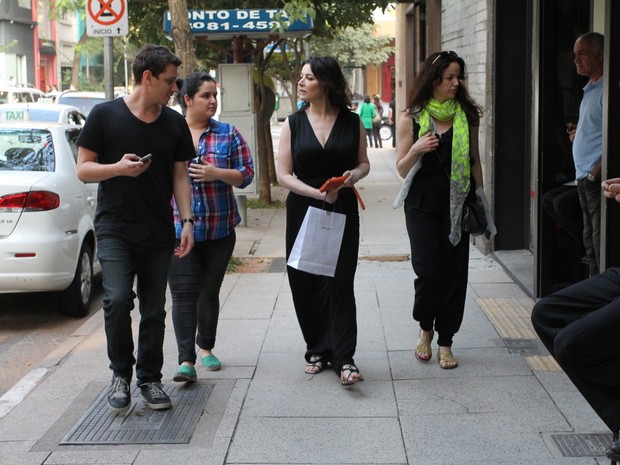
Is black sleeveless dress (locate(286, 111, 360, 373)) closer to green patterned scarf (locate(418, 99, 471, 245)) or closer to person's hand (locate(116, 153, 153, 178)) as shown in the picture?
green patterned scarf (locate(418, 99, 471, 245))

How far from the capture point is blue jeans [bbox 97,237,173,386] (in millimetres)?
5266

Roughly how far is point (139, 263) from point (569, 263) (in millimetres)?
3860

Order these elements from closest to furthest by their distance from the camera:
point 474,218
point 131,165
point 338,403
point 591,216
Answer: point 131,165
point 338,403
point 474,218
point 591,216

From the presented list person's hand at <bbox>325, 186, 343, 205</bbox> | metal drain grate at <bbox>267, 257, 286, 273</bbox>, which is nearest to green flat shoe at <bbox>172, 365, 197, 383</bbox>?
person's hand at <bbox>325, 186, 343, 205</bbox>

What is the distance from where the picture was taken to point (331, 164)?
5910 mm

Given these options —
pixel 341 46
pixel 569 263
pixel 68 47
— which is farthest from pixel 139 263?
pixel 68 47

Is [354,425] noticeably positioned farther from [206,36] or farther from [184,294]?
[206,36]

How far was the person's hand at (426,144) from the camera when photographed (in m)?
6.00

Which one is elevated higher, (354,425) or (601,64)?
(601,64)

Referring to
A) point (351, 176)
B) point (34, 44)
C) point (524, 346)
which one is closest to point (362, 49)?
point (34, 44)

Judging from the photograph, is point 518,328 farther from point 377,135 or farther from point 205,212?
point 377,135

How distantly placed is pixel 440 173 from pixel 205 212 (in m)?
1.45

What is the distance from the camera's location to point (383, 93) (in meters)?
56.5

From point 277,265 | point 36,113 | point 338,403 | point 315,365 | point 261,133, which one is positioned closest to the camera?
point 338,403
